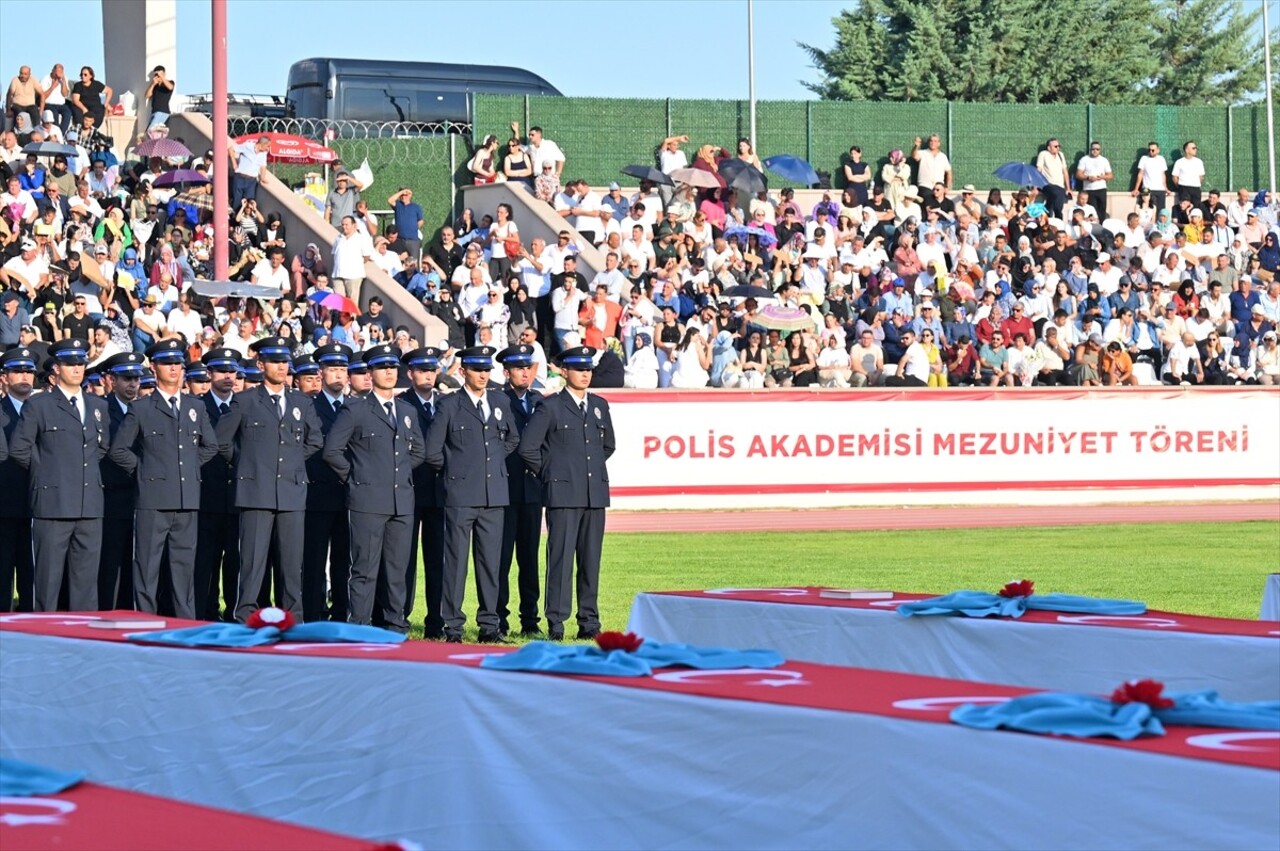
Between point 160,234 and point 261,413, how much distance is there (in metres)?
12.4

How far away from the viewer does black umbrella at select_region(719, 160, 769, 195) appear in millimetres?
29547

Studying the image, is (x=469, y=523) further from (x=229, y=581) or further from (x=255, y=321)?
(x=255, y=321)

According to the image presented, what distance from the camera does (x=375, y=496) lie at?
1334 cm

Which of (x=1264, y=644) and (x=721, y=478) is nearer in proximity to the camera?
(x=1264, y=644)

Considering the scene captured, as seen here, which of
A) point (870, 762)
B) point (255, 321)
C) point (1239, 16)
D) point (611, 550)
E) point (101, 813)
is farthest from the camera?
point (1239, 16)

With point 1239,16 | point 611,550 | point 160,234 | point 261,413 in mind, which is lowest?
point 611,550

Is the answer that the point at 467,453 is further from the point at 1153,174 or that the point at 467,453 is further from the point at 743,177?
the point at 1153,174

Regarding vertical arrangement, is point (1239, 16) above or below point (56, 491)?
above

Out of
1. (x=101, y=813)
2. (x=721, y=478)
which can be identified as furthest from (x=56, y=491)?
(x=721, y=478)

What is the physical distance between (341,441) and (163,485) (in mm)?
1195

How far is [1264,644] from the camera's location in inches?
315

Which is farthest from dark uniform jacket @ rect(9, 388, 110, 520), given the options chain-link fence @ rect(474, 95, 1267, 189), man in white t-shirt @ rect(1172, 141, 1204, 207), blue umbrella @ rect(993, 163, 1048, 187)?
man in white t-shirt @ rect(1172, 141, 1204, 207)

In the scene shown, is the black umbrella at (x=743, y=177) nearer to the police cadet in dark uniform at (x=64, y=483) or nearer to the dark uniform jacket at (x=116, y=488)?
the dark uniform jacket at (x=116, y=488)

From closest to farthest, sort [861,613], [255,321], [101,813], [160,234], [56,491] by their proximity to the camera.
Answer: [101,813], [861,613], [56,491], [255,321], [160,234]
